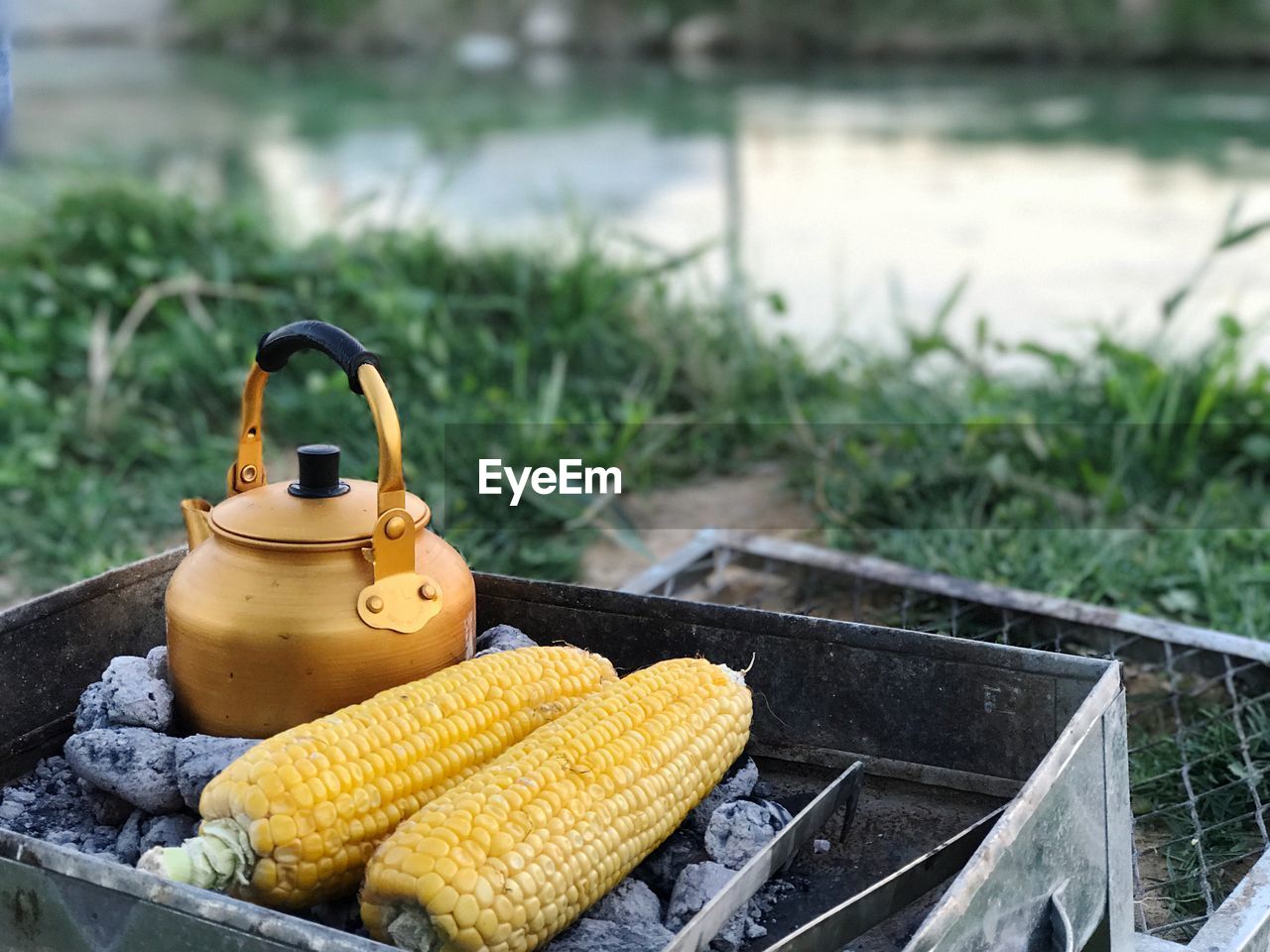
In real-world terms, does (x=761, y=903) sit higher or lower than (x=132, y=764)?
lower

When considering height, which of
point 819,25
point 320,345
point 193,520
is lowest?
point 193,520

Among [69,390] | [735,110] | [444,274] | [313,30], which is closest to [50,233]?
[69,390]

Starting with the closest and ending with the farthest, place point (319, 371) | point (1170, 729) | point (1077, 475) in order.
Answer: point (1170, 729) → point (1077, 475) → point (319, 371)

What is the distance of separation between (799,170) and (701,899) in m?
8.32

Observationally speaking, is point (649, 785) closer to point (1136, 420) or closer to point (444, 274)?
point (1136, 420)

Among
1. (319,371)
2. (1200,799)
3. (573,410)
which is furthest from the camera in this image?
(319,371)

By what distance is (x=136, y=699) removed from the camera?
155 centimetres

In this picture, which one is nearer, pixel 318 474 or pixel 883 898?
pixel 883 898

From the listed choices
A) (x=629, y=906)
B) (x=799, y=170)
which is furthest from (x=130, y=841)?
(x=799, y=170)

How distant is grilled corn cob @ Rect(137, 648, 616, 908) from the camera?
49.9 inches

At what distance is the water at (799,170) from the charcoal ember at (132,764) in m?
2.71

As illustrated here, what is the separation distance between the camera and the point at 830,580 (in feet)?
8.78

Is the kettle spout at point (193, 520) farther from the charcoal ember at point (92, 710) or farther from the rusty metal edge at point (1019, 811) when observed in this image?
the rusty metal edge at point (1019, 811)

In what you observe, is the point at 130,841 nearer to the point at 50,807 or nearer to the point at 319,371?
the point at 50,807
